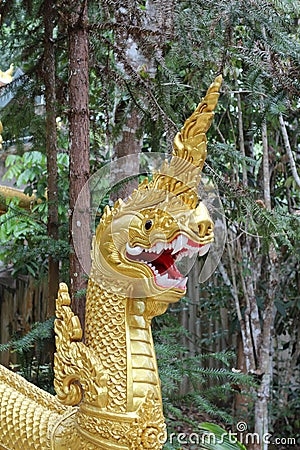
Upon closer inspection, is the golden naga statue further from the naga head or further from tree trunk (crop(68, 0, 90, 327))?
tree trunk (crop(68, 0, 90, 327))

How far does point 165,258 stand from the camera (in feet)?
3.87

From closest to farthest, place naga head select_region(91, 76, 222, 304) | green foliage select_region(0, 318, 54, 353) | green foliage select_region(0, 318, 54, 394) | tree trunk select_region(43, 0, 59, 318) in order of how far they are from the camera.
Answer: naga head select_region(91, 76, 222, 304)
green foliage select_region(0, 318, 54, 353)
green foliage select_region(0, 318, 54, 394)
tree trunk select_region(43, 0, 59, 318)

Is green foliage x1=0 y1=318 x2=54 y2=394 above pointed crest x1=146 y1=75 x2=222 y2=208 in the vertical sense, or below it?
below

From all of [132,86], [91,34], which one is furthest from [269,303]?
[91,34]

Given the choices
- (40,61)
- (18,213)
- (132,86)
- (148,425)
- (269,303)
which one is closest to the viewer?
(148,425)

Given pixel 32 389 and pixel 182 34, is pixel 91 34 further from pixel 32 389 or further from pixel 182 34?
pixel 32 389

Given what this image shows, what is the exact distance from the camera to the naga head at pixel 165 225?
3.72 ft

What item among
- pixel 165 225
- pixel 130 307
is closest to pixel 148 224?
pixel 165 225

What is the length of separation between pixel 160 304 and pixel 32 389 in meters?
0.44

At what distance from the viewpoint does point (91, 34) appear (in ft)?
6.75

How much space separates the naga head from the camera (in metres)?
1.13

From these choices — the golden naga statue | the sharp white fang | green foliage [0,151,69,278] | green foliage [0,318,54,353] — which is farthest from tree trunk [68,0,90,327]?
the sharp white fang

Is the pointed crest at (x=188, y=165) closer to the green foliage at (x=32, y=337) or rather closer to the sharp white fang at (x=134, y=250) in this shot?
the sharp white fang at (x=134, y=250)

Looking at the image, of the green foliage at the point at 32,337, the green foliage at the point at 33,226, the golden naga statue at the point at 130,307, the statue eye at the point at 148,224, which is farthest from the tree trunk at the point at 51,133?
the statue eye at the point at 148,224
